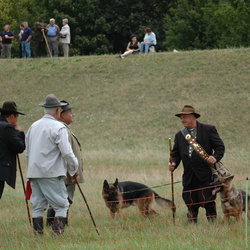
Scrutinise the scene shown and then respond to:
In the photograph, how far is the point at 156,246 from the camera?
25.2ft

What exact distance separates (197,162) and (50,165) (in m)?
2.39

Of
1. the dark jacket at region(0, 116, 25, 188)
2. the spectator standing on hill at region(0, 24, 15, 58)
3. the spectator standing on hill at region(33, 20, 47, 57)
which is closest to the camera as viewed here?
the dark jacket at region(0, 116, 25, 188)

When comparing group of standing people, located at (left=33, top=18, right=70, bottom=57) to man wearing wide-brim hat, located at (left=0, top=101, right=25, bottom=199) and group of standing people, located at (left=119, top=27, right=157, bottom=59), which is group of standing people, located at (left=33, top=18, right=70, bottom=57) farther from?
man wearing wide-brim hat, located at (left=0, top=101, right=25, bottom=199)

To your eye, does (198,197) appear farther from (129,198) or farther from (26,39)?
(26,39)

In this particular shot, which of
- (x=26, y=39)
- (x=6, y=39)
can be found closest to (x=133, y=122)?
(x=26, y=39)

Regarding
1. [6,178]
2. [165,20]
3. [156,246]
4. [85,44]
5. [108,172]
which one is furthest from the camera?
[165,20]

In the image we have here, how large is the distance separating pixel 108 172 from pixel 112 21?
34389mm

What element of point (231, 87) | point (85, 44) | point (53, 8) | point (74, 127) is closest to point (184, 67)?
point (231, 87)

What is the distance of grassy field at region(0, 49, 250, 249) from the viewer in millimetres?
8492

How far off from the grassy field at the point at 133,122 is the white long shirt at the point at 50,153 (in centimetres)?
88

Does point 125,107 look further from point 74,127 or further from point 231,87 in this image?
point 231,87

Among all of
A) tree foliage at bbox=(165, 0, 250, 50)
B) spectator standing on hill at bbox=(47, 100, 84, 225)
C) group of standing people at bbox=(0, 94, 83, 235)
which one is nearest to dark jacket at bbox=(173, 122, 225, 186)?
spectator standing on hill at bbox=(47, 100, 84, 225)

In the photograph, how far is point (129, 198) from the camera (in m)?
10.4

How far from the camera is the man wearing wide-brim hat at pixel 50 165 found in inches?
325
